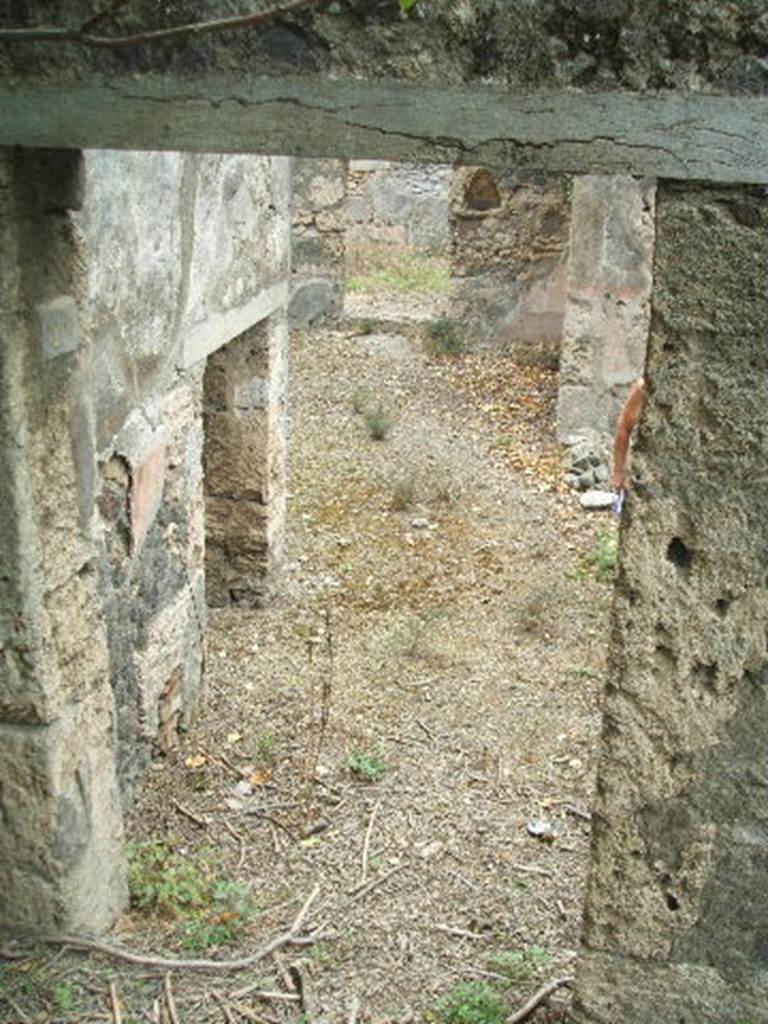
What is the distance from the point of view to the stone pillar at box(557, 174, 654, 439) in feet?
26.2

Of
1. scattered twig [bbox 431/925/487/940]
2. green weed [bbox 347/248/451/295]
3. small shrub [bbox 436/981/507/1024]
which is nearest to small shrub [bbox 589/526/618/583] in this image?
scattered twig [bbox 431/925/487/940]

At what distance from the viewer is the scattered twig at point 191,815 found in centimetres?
418

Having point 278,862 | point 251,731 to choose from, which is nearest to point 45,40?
point 278,862

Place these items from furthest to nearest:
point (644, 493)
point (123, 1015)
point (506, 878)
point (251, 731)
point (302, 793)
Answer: point (251, 731)
point (302, 793)
point (506, 878)
point (123, 1015)
point (644, 493)

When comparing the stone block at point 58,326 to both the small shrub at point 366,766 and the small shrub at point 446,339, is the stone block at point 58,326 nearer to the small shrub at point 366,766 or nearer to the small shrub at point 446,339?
the small shrub at point 366,766

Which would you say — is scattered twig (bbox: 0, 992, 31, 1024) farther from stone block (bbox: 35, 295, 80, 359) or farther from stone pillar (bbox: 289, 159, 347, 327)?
stone pillar (bbox: 289, 159, 347, 327)

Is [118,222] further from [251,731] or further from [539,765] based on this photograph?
[539,765]

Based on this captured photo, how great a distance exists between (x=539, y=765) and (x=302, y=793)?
94cm

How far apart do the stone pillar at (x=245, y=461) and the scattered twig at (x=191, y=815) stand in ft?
6.05

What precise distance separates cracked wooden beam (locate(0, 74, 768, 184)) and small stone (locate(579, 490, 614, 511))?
545 centimetres

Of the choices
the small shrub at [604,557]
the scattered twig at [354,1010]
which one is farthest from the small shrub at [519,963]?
the small shrub at [604,557]

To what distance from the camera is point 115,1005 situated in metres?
3.02

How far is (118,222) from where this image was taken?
360 cm

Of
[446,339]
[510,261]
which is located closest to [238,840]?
[446,339]
